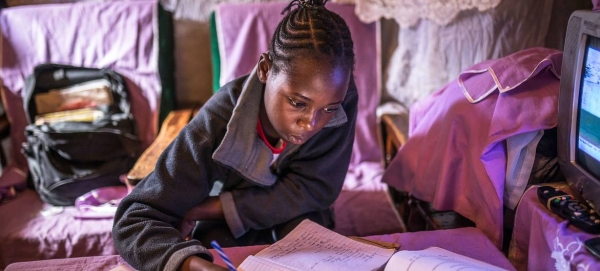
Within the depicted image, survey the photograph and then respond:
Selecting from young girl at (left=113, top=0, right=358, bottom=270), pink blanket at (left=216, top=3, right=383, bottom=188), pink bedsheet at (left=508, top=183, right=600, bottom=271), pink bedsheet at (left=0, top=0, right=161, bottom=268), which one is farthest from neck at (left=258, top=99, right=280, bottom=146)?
pink bedsheet at (left=0, top=0, right=161, bottom=268)

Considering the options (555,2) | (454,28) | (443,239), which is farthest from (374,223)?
(555,2)

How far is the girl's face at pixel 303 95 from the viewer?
0.99m

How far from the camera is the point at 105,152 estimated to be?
181cm

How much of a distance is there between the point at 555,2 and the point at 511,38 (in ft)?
0.56

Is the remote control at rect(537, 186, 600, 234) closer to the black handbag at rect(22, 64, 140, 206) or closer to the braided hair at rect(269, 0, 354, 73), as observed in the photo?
the braided hair at rect(269, 0, 354, 73)

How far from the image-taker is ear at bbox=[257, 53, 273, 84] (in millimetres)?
1094

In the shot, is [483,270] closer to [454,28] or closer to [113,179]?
[454,28]

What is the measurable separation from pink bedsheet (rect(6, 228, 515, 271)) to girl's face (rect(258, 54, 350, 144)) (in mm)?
252

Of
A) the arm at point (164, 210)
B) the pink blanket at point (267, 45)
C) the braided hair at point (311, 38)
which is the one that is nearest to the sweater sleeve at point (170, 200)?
the arm at point (164, 210)

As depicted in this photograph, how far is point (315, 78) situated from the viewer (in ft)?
3.23

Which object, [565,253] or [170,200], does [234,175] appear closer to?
[170,200]

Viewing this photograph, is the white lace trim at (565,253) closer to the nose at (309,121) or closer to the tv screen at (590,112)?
the tv screen at (590,112)

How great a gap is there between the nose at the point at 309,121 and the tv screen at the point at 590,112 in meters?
0.52

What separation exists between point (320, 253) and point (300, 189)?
271mm
